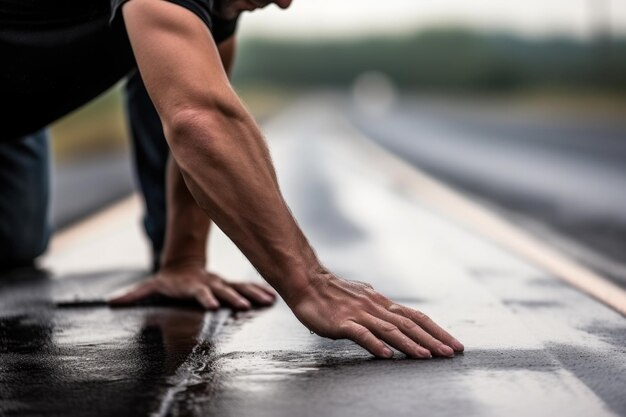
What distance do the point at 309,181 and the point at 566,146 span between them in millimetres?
9593

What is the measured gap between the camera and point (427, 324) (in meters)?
3.16

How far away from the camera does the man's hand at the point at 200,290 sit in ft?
13.9

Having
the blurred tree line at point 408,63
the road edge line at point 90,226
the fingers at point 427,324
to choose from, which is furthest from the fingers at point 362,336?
the blurred tree line at point 408,63

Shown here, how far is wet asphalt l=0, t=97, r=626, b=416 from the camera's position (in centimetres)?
269

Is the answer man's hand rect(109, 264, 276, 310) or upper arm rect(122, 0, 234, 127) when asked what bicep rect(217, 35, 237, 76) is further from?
upper arm rect(122, 0, 234, 127)

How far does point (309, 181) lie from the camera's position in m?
12.3

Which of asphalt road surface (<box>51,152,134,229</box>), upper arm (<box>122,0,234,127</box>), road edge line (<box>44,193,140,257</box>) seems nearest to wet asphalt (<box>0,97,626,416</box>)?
road edge line (<box>44,193,140,257</box>)

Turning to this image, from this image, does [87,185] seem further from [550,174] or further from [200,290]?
[200,290]

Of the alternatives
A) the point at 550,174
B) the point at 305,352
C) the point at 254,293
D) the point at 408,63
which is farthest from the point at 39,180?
the point at 408,63

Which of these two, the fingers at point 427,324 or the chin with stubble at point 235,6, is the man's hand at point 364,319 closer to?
the fingers at point 427,324

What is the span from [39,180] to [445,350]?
308 centimetres

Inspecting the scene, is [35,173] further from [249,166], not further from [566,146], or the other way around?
[566,146]

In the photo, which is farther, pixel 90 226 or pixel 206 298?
pixel 90 226

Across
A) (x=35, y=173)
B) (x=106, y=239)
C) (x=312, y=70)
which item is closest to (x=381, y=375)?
(x=35, y=173)
